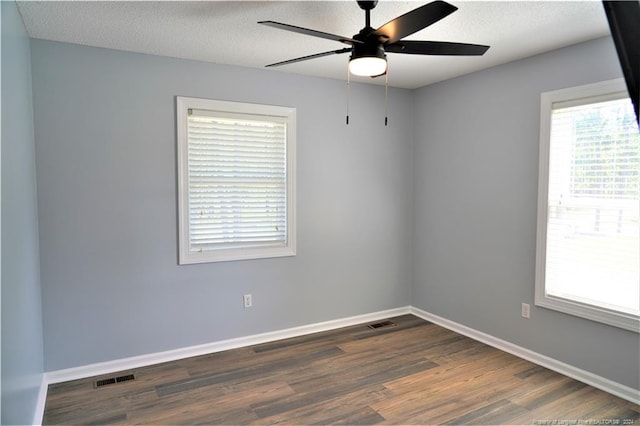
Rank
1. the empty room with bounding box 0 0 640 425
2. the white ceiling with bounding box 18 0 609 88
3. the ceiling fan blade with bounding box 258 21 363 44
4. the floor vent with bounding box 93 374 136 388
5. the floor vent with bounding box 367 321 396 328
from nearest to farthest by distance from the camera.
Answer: the ceiling fan blade with bounding box 258 21 363 44 → the white ceiling with bounding box 18 0 609 88 → the empty room with bounding box 0 0 640 425 → the floor vent with bounding box 93 374 136 388 → the floor vent with bounding box 367 321 396 328

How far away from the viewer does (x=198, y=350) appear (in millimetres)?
3484

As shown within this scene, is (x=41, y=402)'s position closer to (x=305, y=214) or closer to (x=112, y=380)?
(x=112, y=380)

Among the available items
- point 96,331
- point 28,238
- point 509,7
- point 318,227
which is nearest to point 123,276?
point 96,331

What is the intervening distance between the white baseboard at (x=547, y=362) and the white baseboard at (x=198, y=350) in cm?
69

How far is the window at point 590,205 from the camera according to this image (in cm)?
274

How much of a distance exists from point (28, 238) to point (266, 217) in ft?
6.00

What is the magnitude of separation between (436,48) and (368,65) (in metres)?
0.39

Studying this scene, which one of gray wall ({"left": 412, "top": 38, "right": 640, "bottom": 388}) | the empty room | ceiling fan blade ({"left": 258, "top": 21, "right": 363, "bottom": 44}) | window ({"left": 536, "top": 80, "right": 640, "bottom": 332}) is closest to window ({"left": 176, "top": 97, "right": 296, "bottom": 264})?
the empty room

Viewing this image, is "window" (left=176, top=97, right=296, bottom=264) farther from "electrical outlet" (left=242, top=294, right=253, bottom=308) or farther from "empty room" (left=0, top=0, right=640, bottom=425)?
"electrical outlet" (left=242, top=294, right=253, bottom=308)

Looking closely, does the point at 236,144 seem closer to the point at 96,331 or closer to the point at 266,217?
the point at 266,217

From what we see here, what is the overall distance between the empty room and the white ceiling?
0.07ft

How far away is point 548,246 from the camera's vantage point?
10.6 ft

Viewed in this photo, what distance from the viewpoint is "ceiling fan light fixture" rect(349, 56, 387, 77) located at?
2096 mm

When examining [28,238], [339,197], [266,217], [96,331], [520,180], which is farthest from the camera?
[339,197]
